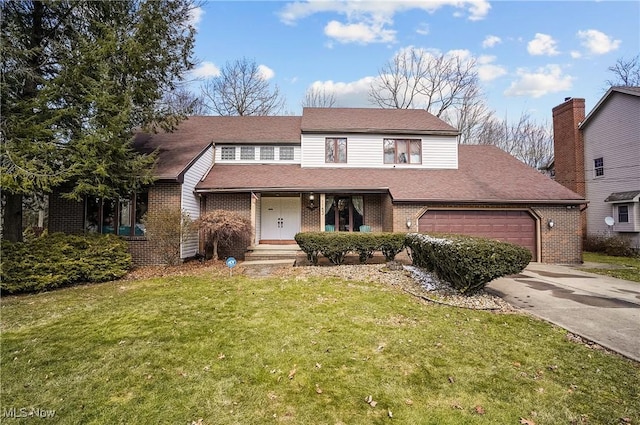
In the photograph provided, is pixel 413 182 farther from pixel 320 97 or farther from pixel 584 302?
pixel 320 97

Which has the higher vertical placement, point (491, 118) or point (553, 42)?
point (491, 118)

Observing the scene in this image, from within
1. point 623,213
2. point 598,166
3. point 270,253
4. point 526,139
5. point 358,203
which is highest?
point 526,139

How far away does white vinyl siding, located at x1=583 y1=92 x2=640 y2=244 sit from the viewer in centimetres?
1590

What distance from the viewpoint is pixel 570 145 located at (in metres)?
19.2

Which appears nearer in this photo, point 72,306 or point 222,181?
point 72,306

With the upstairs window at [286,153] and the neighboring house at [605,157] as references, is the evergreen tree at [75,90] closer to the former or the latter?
the upstairs window at [286,153]

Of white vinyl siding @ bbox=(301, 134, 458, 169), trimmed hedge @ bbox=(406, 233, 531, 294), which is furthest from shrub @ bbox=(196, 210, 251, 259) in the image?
trimmed hedge @ bbox=(406, 233, 531, 294)

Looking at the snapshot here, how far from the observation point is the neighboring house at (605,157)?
15898mm

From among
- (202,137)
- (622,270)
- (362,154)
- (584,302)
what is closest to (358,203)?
(362,154)

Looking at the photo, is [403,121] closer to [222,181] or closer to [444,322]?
[222,181]

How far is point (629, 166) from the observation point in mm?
16141

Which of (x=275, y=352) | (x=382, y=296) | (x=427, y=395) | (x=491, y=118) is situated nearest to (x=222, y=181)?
(x=382, y=296)

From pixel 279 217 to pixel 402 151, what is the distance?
6.75m

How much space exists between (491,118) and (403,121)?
63.3 ft
